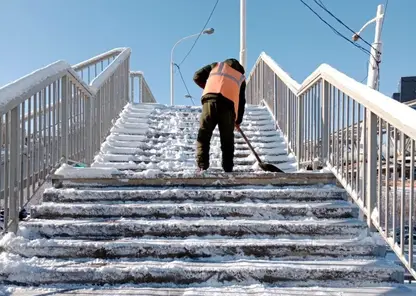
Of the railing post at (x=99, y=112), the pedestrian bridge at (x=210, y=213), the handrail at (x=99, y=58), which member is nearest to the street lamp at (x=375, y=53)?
the handrail at (x=99, y=58)

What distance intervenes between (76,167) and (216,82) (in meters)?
1.70

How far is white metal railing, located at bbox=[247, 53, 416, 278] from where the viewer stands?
2.28m

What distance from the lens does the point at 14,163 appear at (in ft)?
9.45

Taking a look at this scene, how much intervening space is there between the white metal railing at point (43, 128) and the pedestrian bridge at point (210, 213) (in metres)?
0.01

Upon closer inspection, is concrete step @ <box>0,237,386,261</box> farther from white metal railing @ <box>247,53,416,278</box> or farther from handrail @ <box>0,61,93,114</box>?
handrail @ <box>0,61,93,114</box>

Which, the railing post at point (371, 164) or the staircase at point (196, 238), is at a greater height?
the railing post at point (371, 164)

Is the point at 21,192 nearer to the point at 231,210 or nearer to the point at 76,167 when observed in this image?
Answer: the point at 76,167

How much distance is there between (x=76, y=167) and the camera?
3883 mm

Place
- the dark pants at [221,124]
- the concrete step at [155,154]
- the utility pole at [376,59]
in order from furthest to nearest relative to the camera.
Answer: the utility pole at [376,59] → the concrete step at [155,154] → the dark pants at [221,124]

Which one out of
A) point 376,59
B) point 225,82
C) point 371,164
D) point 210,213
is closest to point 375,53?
point 376,59

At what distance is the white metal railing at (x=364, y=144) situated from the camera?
2.28 meters

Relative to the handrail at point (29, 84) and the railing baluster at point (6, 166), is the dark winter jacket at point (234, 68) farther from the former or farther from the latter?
the railing baluster at point (6, 166)

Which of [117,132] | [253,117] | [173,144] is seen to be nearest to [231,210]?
[173,144]

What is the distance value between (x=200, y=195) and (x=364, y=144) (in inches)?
54.5
